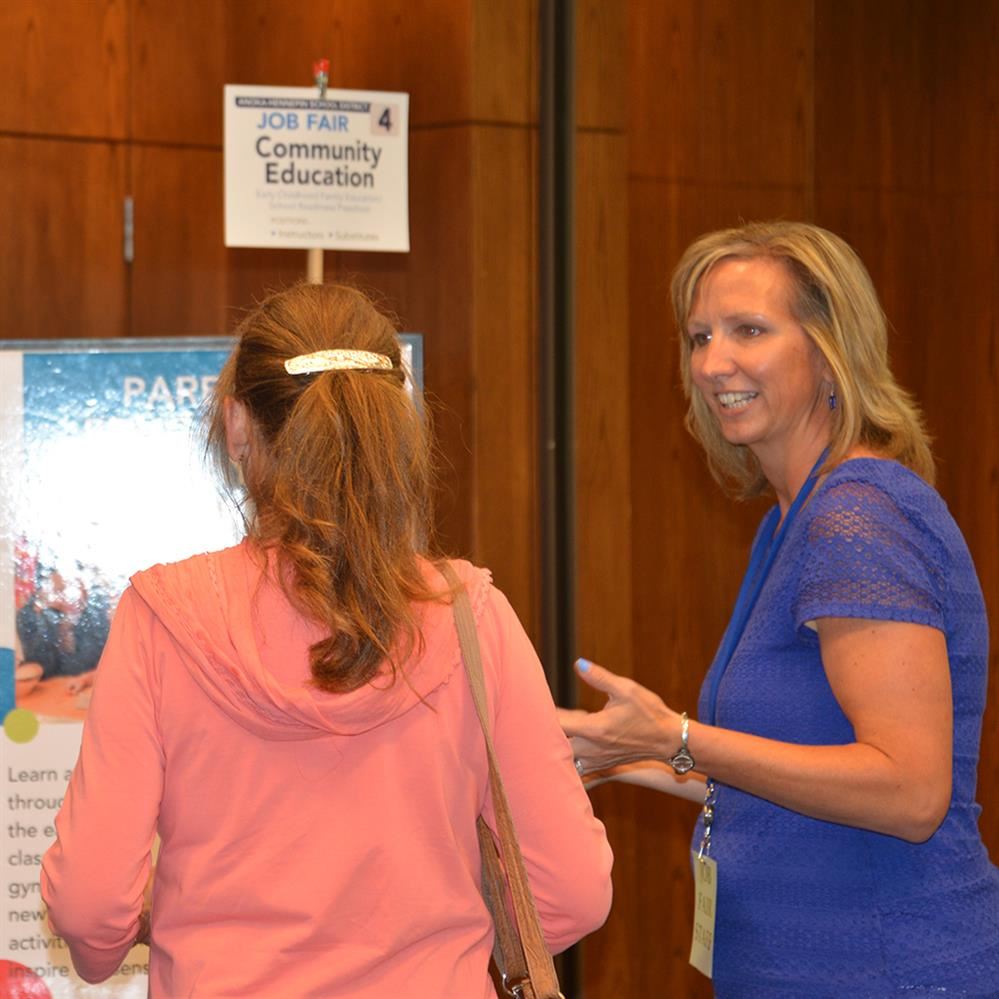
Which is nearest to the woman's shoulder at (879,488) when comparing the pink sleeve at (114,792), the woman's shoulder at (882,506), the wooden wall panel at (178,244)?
the woman's shoulder at (882,506)

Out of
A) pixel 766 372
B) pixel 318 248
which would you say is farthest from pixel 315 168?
pixel 766 372

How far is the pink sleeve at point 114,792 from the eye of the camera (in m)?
1.39

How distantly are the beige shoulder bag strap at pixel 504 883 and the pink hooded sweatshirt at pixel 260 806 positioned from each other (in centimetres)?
2

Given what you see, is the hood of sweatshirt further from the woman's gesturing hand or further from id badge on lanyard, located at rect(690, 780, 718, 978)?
id badge on lanyard, located at rect(690, 780, 718, 978)

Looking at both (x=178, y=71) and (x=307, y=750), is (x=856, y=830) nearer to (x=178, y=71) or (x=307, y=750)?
(x=307, y=750)

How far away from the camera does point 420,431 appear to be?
153cm

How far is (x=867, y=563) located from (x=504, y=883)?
0.58m

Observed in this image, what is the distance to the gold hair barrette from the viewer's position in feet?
4.90

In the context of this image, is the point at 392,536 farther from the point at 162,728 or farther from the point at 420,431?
the point at 162,728

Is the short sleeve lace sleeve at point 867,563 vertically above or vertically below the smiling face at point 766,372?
below

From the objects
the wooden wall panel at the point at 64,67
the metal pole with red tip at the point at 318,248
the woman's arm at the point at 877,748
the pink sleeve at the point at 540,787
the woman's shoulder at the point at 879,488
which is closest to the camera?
the pink sleeve at the point at 540,787

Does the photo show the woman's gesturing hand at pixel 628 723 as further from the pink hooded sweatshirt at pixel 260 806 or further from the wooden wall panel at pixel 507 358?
the wooden wall panel at pixel 507 358

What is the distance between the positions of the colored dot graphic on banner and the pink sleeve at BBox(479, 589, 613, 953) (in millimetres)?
1670

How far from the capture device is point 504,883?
1524 millimetres
